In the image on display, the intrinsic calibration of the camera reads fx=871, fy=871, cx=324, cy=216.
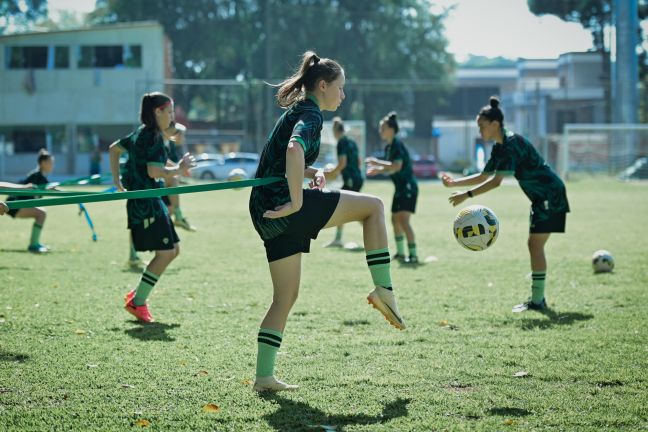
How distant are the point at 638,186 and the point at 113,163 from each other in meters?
29.0

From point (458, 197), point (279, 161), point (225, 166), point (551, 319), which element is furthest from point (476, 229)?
point (225, 166)

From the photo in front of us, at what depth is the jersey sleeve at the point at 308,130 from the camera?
16.8 feet

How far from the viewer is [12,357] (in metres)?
6.35

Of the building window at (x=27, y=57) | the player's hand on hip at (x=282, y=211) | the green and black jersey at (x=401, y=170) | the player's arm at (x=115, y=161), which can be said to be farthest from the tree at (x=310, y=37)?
the player's hand on hip at (x=282, y=211)

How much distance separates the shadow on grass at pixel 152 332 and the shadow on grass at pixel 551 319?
9.99 ft

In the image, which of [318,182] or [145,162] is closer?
[318,182]

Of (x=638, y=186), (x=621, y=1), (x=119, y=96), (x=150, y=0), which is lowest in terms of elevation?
(x=638, y=186)

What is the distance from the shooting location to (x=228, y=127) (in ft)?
Answer: 176

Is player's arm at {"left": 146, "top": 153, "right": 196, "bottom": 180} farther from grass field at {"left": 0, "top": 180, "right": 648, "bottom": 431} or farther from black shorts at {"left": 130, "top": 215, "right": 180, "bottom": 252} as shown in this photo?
grass field at {"left": 0, "top": 180, "right": 648, "bottom": 431}

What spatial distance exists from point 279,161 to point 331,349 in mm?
1876

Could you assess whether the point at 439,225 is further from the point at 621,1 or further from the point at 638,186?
the point at 621,1

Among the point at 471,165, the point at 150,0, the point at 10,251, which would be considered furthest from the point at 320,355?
the point at 150,0

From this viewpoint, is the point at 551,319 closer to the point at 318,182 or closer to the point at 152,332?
the point at 318,182

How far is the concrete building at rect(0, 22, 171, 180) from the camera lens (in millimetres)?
46375
